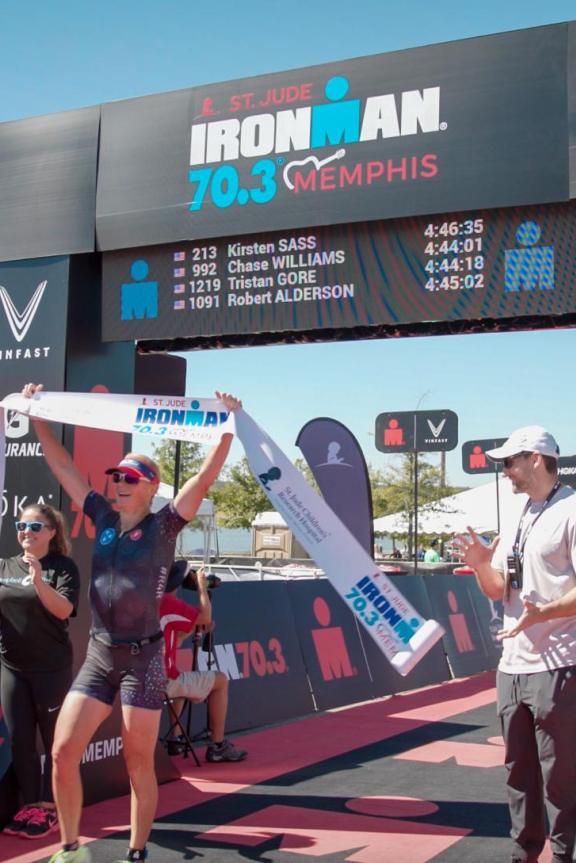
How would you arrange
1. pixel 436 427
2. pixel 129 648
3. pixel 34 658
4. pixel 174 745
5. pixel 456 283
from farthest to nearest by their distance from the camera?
pixel 436 427
pixel 174 745
pixel 456 283
pixel 34 658
pixel 129 648

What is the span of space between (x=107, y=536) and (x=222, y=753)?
348 cm

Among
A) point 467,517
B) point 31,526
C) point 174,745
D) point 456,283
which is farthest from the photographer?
point 467,517

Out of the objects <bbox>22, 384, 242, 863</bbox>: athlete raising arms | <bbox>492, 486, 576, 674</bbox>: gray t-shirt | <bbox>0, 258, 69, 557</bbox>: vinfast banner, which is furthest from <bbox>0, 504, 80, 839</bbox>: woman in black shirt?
<bbox>492, 486, 576, 674</bbox>: gray t-shirt

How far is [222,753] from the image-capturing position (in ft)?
25.0

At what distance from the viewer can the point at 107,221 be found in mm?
7141

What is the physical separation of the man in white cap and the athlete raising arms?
1400 millimetres

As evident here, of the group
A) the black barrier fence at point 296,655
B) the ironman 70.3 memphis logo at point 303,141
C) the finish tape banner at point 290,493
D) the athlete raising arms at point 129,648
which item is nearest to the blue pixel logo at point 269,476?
the finish tape banner at point 290,493

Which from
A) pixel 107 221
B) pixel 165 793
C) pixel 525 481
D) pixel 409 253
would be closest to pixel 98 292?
pixel 107 221

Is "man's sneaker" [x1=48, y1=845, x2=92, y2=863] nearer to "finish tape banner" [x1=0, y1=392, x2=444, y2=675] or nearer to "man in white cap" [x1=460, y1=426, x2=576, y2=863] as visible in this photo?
"finish tape banner" [x1=0, y1=392, x2=444, y2=675]

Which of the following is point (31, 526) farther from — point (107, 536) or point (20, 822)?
point (20, 822)

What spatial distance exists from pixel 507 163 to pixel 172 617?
416 centimetres

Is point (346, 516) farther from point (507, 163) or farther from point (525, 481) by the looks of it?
point (525, 481)

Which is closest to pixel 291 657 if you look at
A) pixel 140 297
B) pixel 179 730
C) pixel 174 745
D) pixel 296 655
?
pixel 296 655

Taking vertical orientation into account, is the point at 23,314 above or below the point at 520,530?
above
